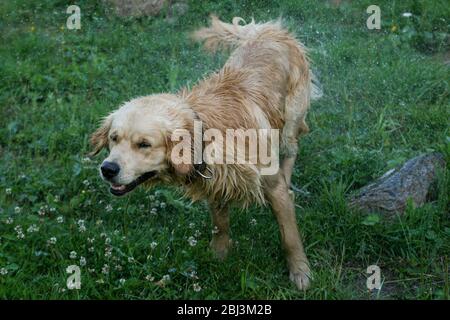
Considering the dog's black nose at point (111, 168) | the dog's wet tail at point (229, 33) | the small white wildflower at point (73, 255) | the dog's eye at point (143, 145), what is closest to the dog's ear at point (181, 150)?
the dog's eye at point (143, 145)

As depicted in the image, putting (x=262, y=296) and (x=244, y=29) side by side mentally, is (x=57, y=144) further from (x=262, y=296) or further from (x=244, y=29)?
(x=262, y=296)

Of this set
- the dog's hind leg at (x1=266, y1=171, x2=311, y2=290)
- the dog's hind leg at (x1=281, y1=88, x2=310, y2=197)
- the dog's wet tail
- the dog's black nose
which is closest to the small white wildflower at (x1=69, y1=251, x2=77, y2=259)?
the dog's black nose

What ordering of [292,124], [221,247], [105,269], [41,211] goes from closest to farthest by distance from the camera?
1. [105,269]
2. [221,247]
3. [41,211]
4. [292,124]

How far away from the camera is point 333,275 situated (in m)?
3.81

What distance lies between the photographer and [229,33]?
5262 millimetres

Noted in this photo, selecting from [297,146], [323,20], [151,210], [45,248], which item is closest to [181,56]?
[323,20]

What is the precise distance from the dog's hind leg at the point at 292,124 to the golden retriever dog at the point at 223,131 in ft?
0.05

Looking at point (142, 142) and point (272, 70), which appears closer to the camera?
point (142, 142)

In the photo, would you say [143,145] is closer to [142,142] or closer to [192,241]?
[142,142]

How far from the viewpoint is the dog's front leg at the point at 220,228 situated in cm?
421

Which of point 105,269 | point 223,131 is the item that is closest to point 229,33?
point 223,131

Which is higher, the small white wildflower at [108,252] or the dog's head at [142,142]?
the dog's head at [142,142]

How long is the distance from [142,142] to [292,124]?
5.57 feet

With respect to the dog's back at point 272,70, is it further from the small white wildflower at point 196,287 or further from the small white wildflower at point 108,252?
the small white wildflower at point 108,252
